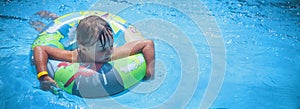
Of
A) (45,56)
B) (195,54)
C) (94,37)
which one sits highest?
(94,37)

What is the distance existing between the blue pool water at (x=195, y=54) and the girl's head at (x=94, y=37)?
0.54m

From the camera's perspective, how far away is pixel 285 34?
459 cm

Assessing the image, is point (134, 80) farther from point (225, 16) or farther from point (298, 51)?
point (225, 16)

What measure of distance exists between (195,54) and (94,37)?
1868mm

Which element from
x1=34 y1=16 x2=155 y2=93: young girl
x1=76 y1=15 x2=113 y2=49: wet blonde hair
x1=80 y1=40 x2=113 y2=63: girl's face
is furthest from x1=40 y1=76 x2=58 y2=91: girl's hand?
x1=76 y1=15 x2=113 y2=49: wet blonde hair

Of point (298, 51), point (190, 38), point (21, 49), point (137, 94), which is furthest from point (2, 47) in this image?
point (298, 51)

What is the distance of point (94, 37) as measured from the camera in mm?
2527

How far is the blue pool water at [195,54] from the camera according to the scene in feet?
10.1

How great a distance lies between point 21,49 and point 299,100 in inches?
135

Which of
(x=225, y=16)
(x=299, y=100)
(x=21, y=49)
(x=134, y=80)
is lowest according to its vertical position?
(x=299, y=100)

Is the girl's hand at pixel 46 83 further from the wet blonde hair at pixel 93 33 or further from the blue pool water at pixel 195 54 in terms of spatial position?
the wet blonde hair at pixel 93 33

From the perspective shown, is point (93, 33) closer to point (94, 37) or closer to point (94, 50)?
point (94, 37)

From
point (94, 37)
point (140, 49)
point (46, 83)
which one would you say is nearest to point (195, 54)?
point (140, 49)

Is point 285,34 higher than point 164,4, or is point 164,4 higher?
point 164,4
